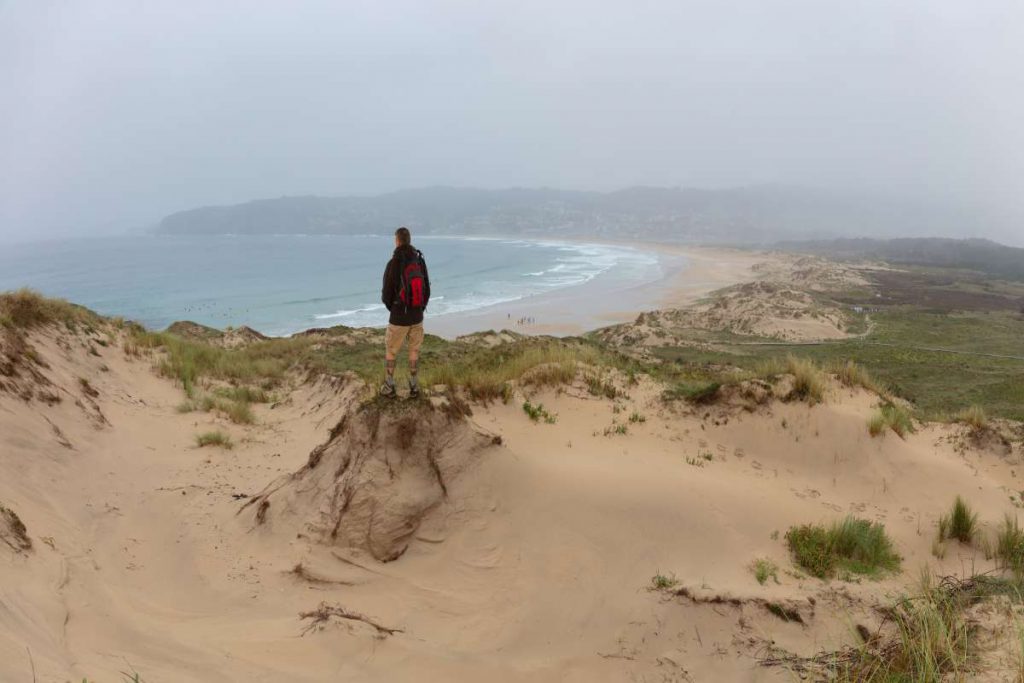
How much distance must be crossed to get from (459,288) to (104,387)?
172ft

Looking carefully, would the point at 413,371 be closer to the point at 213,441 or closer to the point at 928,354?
the point at 213,441

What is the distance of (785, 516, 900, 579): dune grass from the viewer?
546 centimetres

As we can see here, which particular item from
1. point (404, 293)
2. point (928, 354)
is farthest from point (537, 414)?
point (928, 354)

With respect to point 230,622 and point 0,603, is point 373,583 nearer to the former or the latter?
point 230,622

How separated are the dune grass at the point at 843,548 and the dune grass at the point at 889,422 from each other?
8.46 ft

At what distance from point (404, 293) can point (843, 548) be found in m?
5.44

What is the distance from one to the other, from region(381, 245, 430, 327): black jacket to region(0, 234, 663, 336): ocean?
35148mm

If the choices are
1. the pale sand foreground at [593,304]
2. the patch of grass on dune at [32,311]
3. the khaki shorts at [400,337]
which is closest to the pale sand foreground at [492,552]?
the khaki shorts at [400,337]

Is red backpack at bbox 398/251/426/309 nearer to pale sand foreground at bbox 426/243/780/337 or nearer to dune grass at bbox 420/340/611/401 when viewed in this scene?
dune grass at bbox 420/340/611/401

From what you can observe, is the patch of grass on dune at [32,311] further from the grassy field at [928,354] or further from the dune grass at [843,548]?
the grassy field at [928,354]

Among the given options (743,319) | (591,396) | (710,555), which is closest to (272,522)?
(710,555)

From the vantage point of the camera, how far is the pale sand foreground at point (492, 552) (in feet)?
13.8

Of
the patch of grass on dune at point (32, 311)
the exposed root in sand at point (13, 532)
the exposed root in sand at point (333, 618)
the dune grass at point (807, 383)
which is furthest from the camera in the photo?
the patch of grass on dune at point (32, 311)

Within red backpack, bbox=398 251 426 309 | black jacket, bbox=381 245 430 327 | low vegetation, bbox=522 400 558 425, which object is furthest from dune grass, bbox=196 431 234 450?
low vegetation, bbox=522 400 558 425
